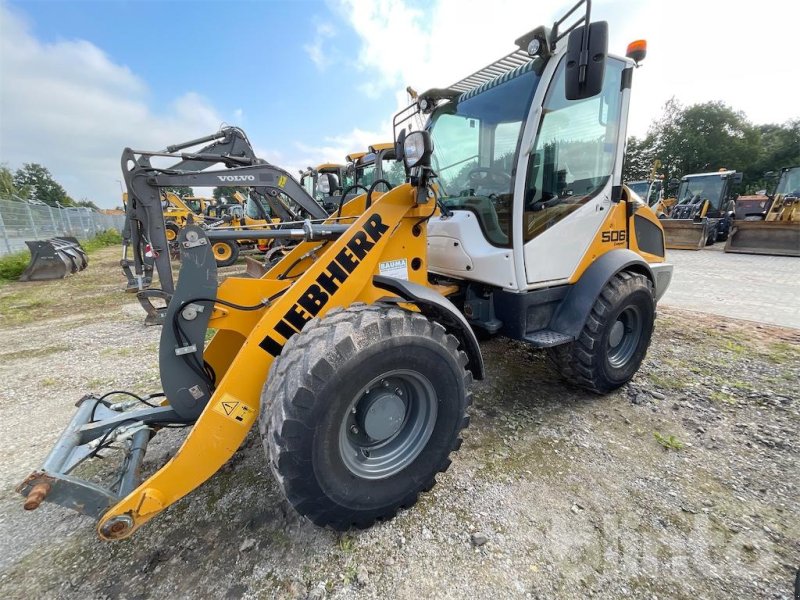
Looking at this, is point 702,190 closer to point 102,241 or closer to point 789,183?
point 789,183

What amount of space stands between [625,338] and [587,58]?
2.33m

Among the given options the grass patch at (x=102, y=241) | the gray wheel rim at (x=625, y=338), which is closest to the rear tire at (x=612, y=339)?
the gray wheel rim at (x=625, y=338)

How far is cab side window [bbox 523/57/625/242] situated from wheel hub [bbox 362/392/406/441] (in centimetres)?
153

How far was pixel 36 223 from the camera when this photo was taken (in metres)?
15.2

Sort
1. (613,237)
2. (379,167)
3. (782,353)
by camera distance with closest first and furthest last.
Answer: (613,237) < (782,353) < (379,167)

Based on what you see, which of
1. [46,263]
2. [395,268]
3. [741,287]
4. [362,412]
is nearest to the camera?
[362,412]

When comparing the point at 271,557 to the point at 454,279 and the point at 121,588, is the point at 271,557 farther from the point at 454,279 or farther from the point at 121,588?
the point at 454,279

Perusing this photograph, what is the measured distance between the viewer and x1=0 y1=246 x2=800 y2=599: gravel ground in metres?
1.68

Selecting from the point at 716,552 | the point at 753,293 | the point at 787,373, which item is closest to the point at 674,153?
the point at 753,293

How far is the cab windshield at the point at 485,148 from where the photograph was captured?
8.62 feet

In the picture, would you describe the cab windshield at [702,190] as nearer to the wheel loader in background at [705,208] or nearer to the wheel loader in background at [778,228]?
the wheel loader in background at [705,208]

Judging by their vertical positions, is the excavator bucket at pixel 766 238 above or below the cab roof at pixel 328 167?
below

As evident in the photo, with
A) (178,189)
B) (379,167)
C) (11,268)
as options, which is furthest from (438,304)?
(11,268)

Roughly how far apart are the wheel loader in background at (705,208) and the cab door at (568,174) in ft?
41.9
